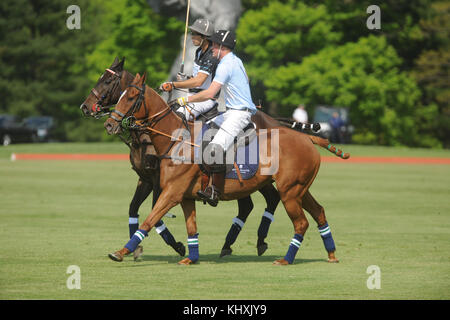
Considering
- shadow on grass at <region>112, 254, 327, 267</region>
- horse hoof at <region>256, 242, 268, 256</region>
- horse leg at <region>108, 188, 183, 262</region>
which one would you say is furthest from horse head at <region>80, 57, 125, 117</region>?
horse hoof at <region>256, 242, 268, 256</region>

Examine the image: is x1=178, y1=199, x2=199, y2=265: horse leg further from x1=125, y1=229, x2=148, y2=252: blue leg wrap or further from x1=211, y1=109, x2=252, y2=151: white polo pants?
x1=211, y1=109, x2=252, y2=151: white polo pants

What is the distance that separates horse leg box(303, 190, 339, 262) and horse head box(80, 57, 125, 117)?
110 inches

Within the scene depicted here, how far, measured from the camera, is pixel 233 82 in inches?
420

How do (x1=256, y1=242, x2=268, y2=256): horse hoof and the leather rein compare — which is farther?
(x1=256, y1=242, x2=268, y2=256): horse hoof

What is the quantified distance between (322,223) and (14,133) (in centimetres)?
4209

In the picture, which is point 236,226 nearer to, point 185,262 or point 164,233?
point 164,233

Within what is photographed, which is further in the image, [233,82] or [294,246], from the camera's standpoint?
[294,246]

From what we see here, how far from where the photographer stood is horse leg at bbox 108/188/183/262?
999cm

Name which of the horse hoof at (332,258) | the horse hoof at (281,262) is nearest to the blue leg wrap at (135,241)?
the horse hoof at (281,262)

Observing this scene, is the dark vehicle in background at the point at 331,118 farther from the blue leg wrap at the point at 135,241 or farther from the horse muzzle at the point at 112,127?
the blue leg wrap at the point at 135,241

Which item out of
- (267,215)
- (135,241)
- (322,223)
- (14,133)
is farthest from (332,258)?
(14,133)

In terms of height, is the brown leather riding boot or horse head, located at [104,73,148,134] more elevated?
horse head, located at [104,73,148,134]
